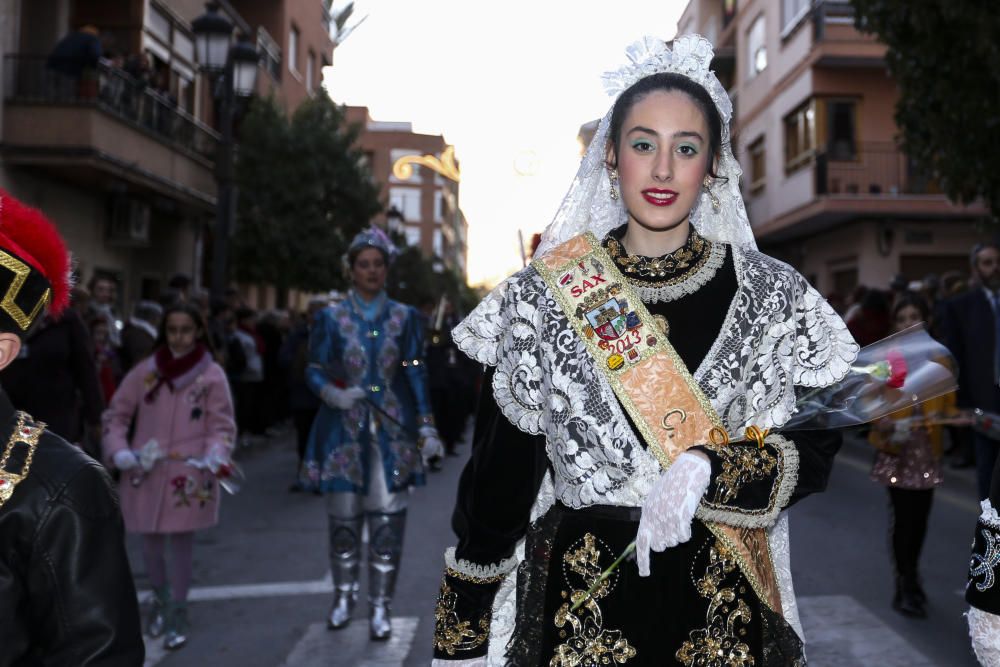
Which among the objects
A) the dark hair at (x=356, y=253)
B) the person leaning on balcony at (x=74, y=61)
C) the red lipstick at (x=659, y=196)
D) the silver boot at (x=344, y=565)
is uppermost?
the person leaning on balcony at (x=74, y=61)

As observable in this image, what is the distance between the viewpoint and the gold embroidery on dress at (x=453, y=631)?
7.98 feet

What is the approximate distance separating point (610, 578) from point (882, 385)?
2.44 feet

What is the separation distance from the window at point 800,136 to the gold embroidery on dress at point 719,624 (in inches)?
908

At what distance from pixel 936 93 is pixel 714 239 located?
8934 millimetres

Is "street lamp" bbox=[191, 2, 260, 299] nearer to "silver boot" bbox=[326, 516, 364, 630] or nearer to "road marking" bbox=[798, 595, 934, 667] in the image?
"silver boot" bbox=[326, 516, 364, 630]

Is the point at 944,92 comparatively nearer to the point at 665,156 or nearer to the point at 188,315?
the point at 188,315

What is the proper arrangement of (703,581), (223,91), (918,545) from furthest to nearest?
(223,91) < (918,545) < (703,581)

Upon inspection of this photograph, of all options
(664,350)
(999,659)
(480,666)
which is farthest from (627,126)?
(999,659)

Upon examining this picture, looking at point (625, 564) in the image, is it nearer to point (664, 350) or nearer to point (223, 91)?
point (664, 350)

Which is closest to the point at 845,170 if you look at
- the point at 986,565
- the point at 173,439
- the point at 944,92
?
the point at 944,92

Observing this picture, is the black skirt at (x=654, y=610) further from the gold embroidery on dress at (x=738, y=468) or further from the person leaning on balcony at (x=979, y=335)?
the person leaning on balcony at (x=979, y=335)

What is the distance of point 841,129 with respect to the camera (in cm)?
2394

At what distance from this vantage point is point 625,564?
2.31 meters

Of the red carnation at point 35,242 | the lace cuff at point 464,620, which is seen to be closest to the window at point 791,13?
the lace cuff at point 464,620
